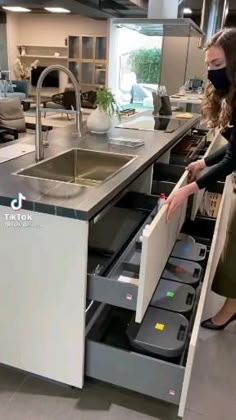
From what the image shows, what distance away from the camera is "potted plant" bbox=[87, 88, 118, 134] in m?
2.26

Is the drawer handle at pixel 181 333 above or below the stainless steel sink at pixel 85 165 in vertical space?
below

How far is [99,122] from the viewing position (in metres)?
2.38

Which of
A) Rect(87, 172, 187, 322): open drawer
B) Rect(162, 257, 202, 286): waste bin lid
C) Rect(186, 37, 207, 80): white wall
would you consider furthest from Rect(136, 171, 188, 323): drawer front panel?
Rect(186, 37, 207, 80): white wall

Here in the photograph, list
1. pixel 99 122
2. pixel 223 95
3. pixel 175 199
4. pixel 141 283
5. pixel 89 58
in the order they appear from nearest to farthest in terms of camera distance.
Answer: pixel 141 283
pixel 175 199
pixel 223 95
pixel 99 122
pixel 89 58

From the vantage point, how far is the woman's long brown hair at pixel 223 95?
54.1 inches

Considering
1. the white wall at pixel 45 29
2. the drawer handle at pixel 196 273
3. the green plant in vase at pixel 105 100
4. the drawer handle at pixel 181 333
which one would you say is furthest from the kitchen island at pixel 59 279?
the white wall at pixel 45 29

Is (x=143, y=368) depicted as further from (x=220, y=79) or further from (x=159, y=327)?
(x=220, y=79)

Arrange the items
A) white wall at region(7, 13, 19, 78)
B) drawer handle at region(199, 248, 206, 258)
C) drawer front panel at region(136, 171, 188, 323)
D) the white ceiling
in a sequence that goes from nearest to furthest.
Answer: drawer front panel at region(136, 171, 188, 323) < drawer handle at region(199, 248, 206, 258) < the white ceiling < white wall at region(7, 13, 19, 78)

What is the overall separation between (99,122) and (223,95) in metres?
1.02

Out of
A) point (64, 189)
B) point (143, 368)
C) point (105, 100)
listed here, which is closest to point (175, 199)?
point (64, 189)

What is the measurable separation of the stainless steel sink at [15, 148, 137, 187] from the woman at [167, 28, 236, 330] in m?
0.40

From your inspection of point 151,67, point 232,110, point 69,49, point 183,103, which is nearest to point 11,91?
point 69,49

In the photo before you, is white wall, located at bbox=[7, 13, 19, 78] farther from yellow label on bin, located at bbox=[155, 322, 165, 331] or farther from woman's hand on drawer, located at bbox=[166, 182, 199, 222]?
yellow label on bin, located at bbox=[155, 322, 165, 331]

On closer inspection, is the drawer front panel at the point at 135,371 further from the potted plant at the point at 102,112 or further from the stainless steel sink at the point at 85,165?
the potted plant at the point at 102,112
